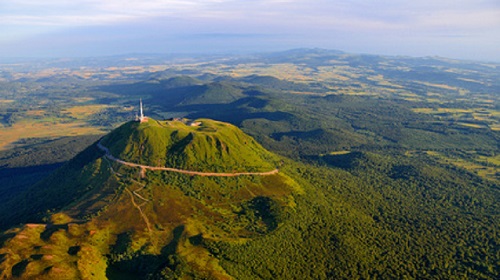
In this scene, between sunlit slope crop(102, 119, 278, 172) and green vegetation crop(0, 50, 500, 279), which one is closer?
green vegetation crop(0, 50, 500, 279)

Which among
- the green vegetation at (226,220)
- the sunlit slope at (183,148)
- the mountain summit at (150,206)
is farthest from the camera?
the sunlit slope at (183,148)

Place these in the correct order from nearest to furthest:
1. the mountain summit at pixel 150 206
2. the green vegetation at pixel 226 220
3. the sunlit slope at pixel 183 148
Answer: the mountain summit at pixel 150 206, the green vegetation at pixel 226 220, the sunlit slope at pixel 183 148

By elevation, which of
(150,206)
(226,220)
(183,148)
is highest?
(183,148)

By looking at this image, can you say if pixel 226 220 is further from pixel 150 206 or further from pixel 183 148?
pixel 183 148

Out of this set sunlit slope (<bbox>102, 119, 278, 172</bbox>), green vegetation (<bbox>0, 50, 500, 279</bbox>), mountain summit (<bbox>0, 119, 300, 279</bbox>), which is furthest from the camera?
sunlit slope (<bbox>102, 119, 278, 172</bbox>)

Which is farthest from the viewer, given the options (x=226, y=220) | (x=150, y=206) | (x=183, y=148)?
(x=183, y=148)

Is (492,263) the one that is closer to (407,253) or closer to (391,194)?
(407,253)

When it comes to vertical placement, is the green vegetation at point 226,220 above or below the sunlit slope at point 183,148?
below

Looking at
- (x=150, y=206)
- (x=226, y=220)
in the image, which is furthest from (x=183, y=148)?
(x=226, y=220)
